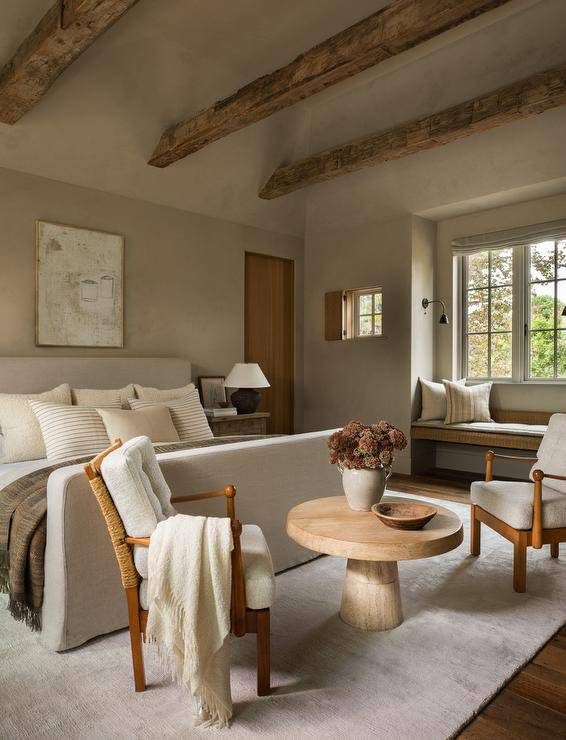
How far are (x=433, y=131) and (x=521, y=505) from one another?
10.4ft

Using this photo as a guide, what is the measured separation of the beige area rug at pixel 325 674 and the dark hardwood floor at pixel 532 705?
0.04 metres

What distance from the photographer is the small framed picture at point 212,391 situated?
5583 mm

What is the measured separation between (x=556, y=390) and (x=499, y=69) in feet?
9.59

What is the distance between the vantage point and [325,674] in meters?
2.09

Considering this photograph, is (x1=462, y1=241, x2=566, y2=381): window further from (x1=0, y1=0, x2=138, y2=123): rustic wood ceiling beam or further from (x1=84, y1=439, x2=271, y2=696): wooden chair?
(x1=84, y1=439, x2=271, y2=696): wooden chair

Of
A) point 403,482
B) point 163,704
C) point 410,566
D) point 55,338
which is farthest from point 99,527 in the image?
point 403,482

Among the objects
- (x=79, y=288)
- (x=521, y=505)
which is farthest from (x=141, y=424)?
(x=521, y=505)

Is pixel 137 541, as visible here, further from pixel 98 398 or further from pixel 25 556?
pixel 98 398

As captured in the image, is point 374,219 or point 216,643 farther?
point 374,219

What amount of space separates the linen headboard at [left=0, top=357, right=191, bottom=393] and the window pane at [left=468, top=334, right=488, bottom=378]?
3036 mm

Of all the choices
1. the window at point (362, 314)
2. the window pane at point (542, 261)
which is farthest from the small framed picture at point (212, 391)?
the window pane at point (542, 261)

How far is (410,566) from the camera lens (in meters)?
3.17

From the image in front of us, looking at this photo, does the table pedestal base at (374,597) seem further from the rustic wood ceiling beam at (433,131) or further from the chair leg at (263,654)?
the rustic wood ceiling beam at (433,131)

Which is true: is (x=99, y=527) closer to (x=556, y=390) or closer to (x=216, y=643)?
(x=216, y=643)
